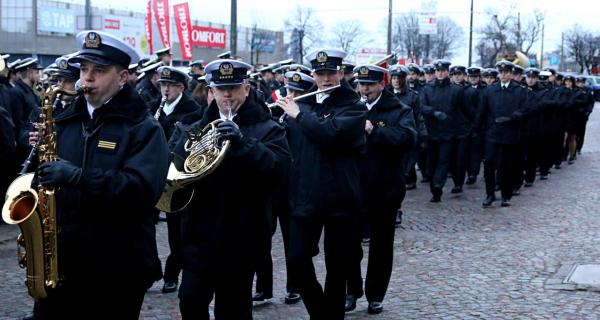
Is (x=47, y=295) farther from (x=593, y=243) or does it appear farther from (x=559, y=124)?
(x=559, y=124)

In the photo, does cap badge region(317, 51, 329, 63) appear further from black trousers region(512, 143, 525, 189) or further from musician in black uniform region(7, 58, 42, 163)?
black trousers region(512, 143, 525, 189)

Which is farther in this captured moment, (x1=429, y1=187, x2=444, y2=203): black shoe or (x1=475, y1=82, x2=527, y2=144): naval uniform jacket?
(x1=429, y1=187, x2=444, y2=203): black shoe

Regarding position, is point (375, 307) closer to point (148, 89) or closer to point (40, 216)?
point (40, 216)

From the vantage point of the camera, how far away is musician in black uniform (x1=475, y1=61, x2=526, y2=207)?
43.6 ft

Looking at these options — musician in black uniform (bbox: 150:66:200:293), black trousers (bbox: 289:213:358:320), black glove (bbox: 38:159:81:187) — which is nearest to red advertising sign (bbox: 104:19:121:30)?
musician in black uniform (bbox: 150:66:200:293)

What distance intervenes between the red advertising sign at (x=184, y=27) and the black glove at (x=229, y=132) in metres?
21.4

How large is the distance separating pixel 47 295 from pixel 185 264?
1076 mm

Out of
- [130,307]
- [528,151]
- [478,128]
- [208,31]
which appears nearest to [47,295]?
[130,307]

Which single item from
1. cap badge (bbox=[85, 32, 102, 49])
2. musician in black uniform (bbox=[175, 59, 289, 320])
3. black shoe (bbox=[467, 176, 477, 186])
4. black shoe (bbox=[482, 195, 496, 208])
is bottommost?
black shoe (bbox=[482, 195, 496, 208])

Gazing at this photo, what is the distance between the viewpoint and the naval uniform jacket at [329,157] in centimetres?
617

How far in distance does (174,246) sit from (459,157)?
7.92 metres

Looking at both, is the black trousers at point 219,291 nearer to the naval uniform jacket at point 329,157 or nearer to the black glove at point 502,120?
the naval uniform jacket at point 329,157

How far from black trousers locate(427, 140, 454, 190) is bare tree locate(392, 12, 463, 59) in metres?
57.9

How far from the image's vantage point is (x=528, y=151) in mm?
16141
